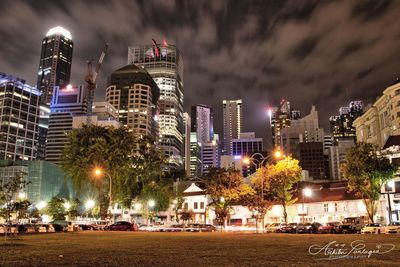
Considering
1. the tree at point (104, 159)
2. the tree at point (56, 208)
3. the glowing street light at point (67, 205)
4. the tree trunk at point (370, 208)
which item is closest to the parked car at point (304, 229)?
the tree trunk at point (370, 208)

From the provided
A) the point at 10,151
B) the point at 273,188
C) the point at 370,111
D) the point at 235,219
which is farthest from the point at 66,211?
the point at 10,151

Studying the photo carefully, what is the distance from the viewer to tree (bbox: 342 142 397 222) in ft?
186

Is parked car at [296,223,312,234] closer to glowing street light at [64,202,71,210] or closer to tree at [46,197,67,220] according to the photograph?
tree at [46,197,67,220]

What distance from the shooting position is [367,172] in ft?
186

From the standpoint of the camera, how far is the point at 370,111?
107 meters

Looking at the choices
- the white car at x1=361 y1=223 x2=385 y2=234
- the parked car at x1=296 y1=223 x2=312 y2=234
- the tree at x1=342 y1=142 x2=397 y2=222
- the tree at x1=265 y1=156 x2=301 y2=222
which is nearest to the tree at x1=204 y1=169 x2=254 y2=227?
the tree at x1=265 y1=156 x2=301 y2=222

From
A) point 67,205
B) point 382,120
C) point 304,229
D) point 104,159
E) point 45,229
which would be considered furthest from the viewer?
point 67,205

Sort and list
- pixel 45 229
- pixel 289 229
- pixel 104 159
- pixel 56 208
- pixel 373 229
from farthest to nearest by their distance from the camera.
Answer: pixel 56 208 < pixel 104 159 < pixel 289 229 < pixel 45 229 < pixel 373 229

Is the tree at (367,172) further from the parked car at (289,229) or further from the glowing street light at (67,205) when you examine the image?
the glowing street light at (67,205)

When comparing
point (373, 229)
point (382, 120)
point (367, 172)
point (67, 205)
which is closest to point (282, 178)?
point (367, 172)

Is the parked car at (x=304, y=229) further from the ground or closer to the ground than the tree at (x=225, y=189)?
closer to the ground

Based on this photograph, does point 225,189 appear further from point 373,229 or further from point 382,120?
point 382,120

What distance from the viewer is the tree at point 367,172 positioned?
186 ft

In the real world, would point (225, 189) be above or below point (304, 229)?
above
